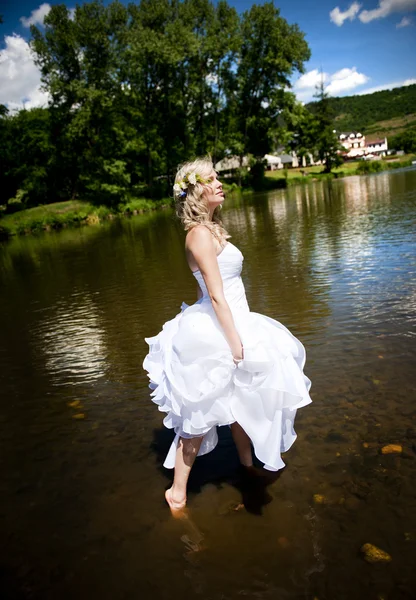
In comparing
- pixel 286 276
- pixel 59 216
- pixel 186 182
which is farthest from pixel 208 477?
pixel 59 216

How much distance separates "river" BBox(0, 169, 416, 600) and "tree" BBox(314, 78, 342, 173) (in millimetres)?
77601

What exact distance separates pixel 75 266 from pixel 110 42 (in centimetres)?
3945

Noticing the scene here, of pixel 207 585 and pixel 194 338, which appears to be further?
pixel 194 338

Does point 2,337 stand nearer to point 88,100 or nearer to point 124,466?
point 124,466

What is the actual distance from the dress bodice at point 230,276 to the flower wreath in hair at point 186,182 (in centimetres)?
54

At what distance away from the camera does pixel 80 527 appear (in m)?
3.23

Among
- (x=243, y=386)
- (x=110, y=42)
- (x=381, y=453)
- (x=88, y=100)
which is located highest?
(x=110, y=42)

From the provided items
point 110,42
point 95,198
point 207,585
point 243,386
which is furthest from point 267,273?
point 110,42

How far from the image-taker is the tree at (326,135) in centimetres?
7756

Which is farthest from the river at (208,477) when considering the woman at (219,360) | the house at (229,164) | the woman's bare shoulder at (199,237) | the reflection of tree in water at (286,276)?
the house at (229,164)

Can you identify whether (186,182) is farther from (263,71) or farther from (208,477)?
(263,71)

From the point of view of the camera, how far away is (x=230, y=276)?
3203 millimetres

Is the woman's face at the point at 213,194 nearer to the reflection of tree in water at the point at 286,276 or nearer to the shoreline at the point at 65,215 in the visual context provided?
the reflection of tree in water at the point at 286,276

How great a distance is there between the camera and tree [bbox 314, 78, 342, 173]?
7756cm
